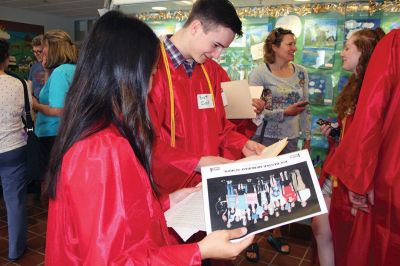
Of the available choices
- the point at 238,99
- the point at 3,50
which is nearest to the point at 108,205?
the point at 238,99

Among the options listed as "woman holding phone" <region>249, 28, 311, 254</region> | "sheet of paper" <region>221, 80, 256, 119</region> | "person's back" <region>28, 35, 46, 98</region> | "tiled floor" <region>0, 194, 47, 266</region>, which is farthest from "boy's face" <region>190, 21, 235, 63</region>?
"person's back" <region>28, 35, 46, 98</region>

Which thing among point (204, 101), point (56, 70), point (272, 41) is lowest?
point (204, 101)

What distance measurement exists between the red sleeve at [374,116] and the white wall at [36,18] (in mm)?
8578

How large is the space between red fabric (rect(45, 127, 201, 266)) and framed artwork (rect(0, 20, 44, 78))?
8125 mm

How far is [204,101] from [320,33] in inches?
68.5

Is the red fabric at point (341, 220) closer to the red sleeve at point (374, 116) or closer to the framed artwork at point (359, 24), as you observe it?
the red sleeve at point (374, 116)

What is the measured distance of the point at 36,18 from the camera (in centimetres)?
870

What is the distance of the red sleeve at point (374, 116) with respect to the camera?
163cm

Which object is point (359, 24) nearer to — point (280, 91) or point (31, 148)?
point (280, 91)

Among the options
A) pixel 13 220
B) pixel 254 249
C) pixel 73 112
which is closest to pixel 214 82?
pixel 73 112

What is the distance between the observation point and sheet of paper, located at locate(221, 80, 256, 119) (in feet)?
6.95

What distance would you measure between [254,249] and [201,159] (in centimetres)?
148

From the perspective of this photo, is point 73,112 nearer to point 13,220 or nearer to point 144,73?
point 144,73

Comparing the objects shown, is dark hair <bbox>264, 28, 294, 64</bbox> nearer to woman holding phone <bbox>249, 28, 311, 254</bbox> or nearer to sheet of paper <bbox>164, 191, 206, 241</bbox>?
woman holding phone <bbox>249, 28, 311, 254</bbox>
